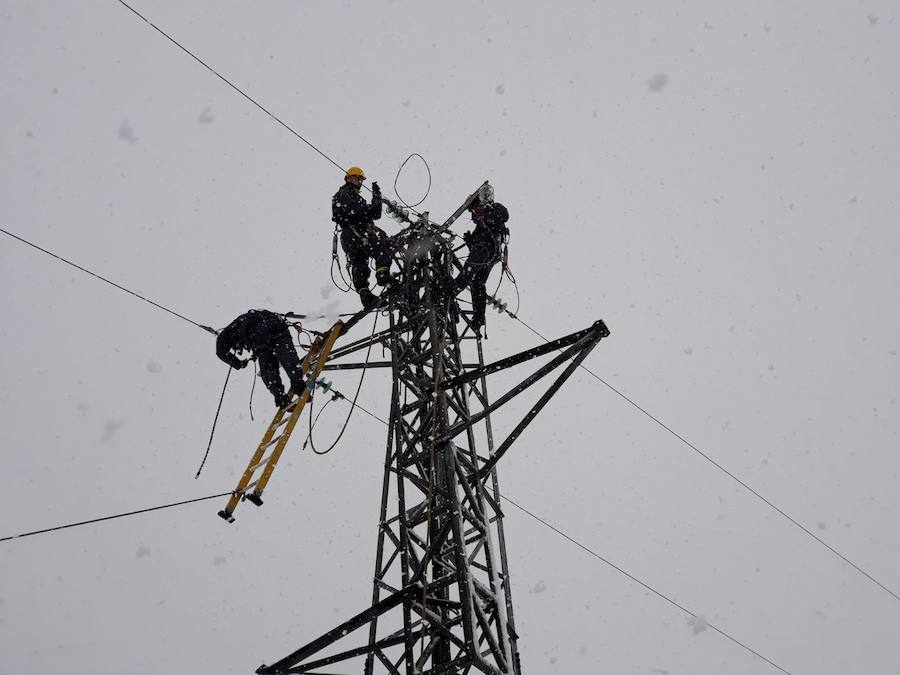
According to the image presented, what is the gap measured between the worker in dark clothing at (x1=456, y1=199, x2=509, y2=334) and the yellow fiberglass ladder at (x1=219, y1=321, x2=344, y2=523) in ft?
5.83

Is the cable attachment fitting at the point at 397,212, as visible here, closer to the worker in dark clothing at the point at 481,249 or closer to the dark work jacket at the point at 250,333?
the worker in dark clothing at the point at 481,249

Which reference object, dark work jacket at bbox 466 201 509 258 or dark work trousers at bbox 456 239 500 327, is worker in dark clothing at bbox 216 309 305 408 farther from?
dark work jacket at bbox 466 201 509 258

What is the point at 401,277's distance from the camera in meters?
9.55

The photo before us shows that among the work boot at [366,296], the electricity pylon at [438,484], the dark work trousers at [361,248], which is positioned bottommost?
the electricity pylon at [438,484]

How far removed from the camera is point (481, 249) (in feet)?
31.3

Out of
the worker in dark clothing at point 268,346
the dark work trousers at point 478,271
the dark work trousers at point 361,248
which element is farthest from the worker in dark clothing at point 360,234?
the worker in dark clothing at point 268,346

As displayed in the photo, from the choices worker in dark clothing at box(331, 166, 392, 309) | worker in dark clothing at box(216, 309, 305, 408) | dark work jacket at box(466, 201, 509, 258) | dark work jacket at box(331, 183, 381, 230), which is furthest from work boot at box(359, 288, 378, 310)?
dark work jacket at box(466, 201, 509, 258)

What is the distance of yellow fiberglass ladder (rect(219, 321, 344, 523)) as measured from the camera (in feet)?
25.5

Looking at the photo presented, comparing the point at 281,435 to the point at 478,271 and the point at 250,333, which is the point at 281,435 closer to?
the point at 250,333

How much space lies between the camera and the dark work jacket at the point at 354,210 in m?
9.56

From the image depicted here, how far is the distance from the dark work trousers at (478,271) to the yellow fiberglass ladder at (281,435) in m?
1.70

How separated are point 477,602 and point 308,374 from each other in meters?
3.29

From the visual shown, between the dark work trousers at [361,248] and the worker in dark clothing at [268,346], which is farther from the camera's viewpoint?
the dark work trousers at [361,248]

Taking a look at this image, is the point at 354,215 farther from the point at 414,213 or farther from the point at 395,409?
the point at 395,409
